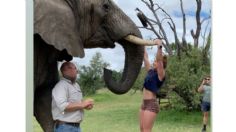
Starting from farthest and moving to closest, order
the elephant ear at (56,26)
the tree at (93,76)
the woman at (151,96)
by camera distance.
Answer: the tree at (93,76) → the woman at (151,96) → the elephant ear at (56,26)

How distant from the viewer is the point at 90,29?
8.71 feet

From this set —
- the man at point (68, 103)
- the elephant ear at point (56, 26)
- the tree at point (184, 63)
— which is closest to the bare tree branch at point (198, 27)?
the tree at point (184, 63)

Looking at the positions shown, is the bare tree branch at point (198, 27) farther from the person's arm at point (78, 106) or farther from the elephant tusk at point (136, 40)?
the person's arm at point (78, 106)

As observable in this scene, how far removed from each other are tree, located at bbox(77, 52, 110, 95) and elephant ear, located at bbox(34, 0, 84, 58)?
2.44 ft

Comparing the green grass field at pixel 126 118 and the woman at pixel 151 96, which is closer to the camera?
the woman at pixel 151 96

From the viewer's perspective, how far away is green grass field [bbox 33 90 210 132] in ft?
13.0

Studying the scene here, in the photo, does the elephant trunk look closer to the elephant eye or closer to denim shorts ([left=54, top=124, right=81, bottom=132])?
the elephant eye

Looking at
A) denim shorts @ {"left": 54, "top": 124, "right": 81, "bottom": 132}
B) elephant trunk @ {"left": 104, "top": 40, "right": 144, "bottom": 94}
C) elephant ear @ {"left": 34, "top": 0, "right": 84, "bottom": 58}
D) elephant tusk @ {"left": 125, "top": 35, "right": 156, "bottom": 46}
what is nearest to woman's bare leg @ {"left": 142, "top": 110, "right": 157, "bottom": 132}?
elephant trunk @ {"left": 104, "top": 40, "right": 144, "bottom": 94}

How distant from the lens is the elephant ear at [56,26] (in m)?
2.40

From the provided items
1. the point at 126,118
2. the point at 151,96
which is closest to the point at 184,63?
the point at 126,118

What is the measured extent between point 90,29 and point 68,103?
0.57 metres

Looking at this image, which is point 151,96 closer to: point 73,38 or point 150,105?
point 150,105
